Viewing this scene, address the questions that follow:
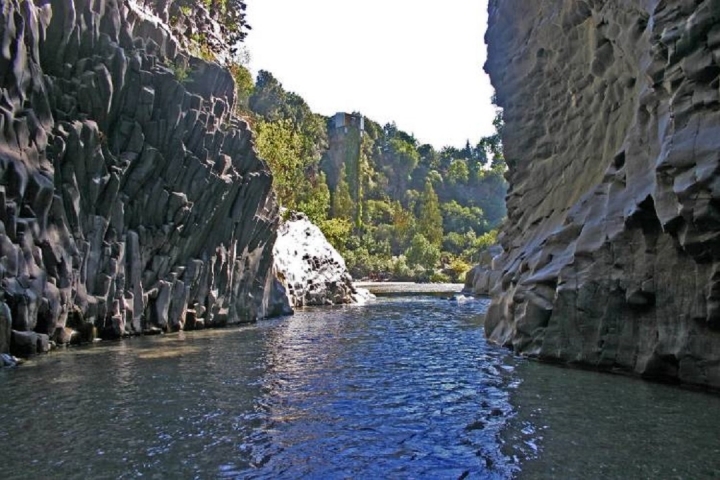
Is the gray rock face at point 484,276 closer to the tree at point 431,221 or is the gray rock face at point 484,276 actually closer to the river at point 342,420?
the river at point 342,420

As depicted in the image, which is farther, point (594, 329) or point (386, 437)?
point (594, 329)

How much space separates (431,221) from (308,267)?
283ft

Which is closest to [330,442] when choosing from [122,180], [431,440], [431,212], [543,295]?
[431,440]

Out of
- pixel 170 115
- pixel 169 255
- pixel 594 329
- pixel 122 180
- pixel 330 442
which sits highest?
pixel 170 115

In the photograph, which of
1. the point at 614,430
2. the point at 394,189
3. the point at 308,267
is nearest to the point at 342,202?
the point at 394,189

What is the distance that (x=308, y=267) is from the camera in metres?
50.3

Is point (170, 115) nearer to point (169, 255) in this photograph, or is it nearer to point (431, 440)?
point (169, 255)

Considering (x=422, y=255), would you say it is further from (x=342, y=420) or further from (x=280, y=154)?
(x=342, y=420)

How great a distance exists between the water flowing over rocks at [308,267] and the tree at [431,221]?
75.8m

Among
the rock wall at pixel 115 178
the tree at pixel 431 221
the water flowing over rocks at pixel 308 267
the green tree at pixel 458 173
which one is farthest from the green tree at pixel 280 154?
the green tree at pixel 458 173

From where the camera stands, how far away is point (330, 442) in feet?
34.7

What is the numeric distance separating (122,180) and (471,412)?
18.6 meters

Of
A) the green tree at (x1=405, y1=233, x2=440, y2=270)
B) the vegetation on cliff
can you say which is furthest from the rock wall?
the green tree at (x1=405, y1=233, x2=440, y2=270)

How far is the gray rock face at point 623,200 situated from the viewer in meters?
13.0
